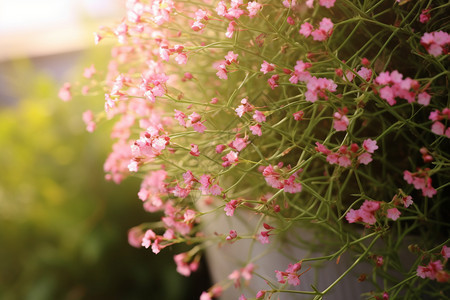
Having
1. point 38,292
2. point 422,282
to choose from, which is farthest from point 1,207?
point 422,282

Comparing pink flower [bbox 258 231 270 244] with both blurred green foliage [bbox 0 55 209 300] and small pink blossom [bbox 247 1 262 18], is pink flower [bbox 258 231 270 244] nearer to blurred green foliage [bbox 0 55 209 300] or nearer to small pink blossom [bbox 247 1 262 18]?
small pink blossom [bbox 247 1 262 18]

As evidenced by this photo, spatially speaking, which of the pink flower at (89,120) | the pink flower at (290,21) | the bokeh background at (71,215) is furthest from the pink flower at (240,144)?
the bokeh background at (71,215)

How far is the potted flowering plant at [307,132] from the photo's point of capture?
39 centimetres

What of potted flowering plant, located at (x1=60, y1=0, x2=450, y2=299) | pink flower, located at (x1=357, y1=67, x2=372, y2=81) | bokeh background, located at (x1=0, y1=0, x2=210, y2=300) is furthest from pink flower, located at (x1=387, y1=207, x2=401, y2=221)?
bokeh background, located at (x1=0, y1=0, x2=210, y2=300)

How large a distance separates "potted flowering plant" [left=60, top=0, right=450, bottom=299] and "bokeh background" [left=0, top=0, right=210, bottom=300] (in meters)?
0.45

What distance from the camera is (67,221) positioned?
3.53 ft

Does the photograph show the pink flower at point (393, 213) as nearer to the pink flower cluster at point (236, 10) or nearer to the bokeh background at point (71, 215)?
the pink flower cluster at point (236, 10)

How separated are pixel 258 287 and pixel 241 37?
290mm

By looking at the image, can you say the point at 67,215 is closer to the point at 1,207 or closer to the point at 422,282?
the point at 1,207

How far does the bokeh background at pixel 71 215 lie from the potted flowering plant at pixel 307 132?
0.45 metres

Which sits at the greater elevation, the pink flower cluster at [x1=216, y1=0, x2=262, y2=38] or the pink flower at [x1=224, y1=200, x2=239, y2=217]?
the pink flower cluster at [x1=216, y1=0, x2=262, y2=38]

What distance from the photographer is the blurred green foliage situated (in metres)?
1.05

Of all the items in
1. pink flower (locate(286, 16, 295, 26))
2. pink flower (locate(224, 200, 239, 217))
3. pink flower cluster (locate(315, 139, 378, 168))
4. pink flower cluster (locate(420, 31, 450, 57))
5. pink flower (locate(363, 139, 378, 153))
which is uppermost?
pink flower cluster (locate(420, 31, 450, 57))

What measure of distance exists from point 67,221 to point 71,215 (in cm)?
1
